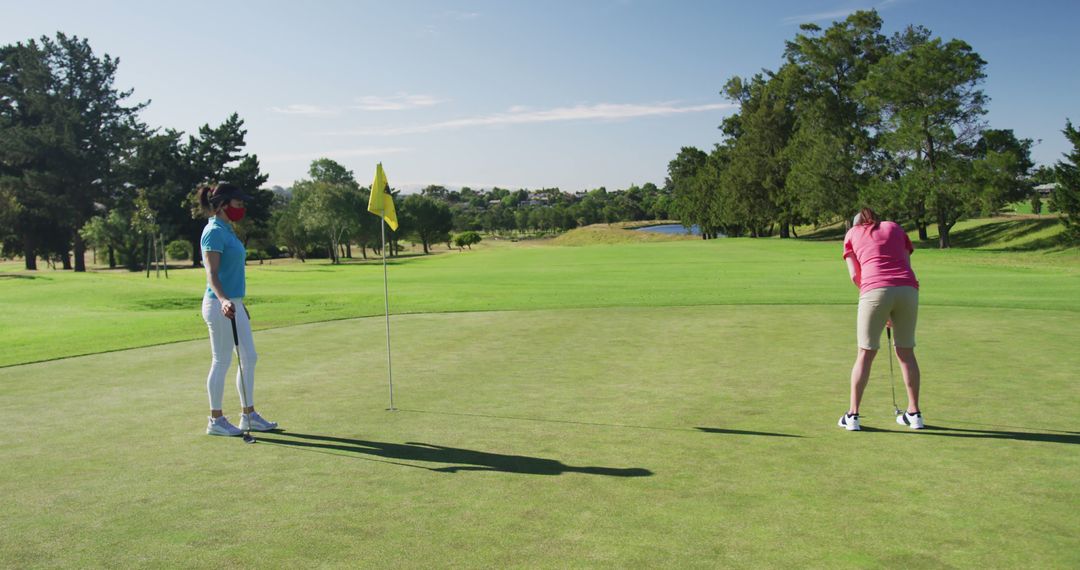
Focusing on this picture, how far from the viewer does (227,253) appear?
798 centimetres

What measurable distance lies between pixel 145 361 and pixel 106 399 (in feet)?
11.8

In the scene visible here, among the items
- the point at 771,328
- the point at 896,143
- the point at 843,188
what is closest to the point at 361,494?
the point at 771,328

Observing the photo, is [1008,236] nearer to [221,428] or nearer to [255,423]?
[255,423]

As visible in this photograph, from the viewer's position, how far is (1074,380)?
390 inches

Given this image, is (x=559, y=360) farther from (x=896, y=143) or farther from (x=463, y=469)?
(x=896, y=143)

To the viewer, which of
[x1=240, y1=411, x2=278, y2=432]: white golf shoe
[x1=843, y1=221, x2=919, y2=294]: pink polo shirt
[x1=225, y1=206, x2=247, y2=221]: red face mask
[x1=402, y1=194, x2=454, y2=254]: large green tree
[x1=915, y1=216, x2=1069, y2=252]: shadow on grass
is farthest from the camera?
[x1=402, y1=194, x2=454, y2=254]: large green tree

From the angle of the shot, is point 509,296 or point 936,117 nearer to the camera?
point 509,296

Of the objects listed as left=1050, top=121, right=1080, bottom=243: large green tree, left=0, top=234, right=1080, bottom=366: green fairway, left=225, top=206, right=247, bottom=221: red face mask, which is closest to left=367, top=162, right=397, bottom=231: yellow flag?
left=225, top=206, right=247, bottom=221: red face mask

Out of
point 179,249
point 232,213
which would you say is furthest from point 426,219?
point 232,213

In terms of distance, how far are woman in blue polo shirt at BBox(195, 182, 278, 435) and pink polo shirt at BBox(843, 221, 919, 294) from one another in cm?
642

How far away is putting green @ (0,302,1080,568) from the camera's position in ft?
15.6

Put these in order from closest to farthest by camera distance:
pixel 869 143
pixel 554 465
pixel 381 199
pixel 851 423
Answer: pixel 554 465 → pixel 851 423 → pixel 381 199 → pixel 869 143

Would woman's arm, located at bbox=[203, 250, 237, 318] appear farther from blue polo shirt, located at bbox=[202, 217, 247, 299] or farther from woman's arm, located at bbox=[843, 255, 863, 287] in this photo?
woman's arm, located at bbox=[843, 255, 863, 287]

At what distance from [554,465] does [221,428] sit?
12.2ft
